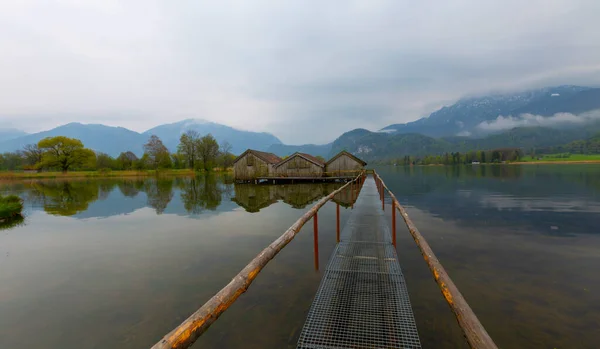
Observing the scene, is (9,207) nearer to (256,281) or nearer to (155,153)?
(256,281)

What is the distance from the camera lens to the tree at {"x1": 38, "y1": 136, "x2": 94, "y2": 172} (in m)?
69.9

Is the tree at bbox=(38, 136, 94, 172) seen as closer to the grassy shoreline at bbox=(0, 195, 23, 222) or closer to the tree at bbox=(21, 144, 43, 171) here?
the tree at bbox=(21, 144, 43, 171)

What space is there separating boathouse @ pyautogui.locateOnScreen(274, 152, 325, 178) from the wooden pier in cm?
3670

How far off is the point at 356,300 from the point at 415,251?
5276 millimetres

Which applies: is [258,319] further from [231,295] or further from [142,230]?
[142,230]

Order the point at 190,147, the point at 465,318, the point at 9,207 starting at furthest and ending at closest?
the point at 190,147, the point at 9,207, the point at 465,318

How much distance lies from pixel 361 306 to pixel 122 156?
105 m

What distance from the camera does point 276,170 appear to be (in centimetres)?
4800

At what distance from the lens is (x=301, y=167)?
151ft

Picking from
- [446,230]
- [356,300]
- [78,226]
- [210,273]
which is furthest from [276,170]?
[356,300]

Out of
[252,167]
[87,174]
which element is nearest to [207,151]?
[87,174]

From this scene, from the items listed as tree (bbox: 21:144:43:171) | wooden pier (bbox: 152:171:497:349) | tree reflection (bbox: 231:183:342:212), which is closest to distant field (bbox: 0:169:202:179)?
tree (bbox: 21:144:43:171)

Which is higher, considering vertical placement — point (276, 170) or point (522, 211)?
point (276, 170)

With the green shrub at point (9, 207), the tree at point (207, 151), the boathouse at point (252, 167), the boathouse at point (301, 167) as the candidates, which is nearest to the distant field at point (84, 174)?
the tree at point (207, 151)
